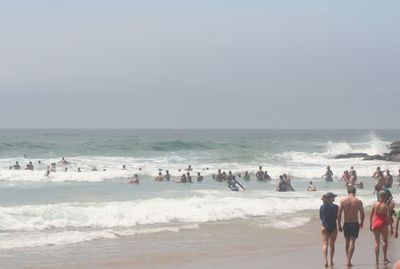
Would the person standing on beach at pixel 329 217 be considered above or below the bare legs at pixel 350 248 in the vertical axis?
above

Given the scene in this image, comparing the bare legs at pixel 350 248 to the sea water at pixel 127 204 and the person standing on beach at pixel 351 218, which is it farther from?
the sea water at pixel 127 204

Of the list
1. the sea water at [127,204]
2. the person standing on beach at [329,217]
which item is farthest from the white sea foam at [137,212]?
the person standing on beach at [329,217]

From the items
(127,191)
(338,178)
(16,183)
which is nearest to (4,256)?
(127,191)

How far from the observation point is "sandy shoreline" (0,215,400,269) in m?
11.1

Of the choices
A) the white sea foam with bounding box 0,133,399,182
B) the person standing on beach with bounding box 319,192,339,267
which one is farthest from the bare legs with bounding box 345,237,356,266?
the white sea foam with bounding box 0,133,399,182

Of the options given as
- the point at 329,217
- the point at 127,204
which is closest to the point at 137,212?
the point at 127,204

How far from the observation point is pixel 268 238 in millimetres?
14172

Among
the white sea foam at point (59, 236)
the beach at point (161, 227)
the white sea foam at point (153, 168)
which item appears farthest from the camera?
the white sea foam at point (153, 168)

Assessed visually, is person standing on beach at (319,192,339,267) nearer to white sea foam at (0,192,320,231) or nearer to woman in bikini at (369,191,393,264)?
woman in bikini at (369,191,393,264)

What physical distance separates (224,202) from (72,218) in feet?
17.6

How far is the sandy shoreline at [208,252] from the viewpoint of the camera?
11078mm

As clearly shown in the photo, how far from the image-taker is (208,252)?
1221 cm

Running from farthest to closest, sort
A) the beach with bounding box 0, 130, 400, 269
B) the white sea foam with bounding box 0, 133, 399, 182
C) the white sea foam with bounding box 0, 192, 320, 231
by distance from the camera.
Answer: the white sea foam with bounding box 0, 133, 399, 182 < the white sea foam with bounding box 0, 192, 320, 231 < the beach with bounding box 0, 130, 400, 269

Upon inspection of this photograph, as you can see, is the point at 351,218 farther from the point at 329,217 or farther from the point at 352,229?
the point at 329,217
